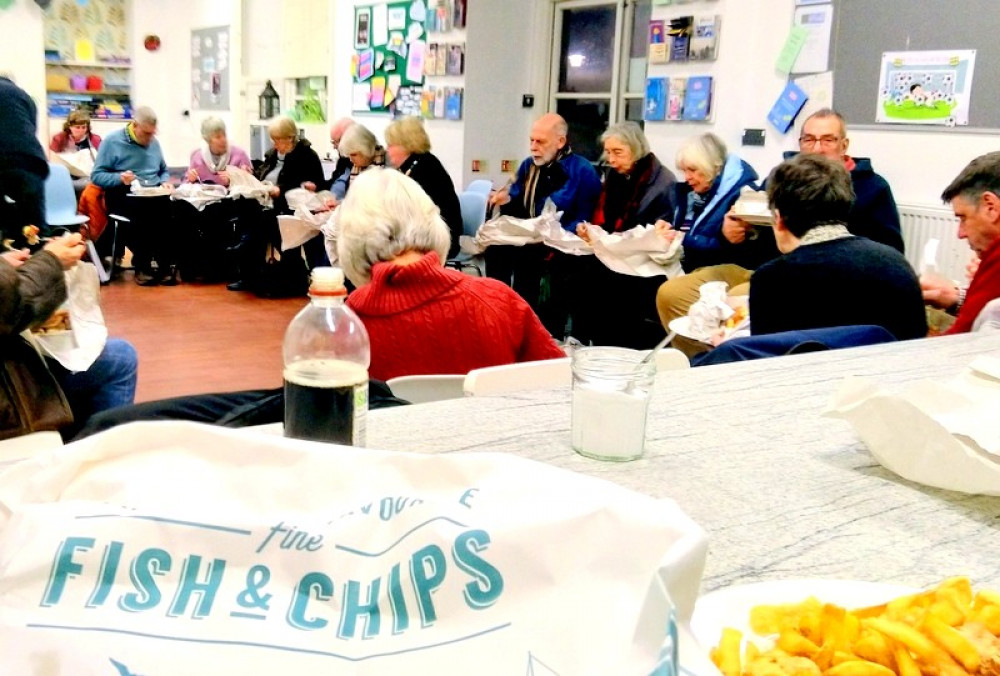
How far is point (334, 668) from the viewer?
0.56 meters

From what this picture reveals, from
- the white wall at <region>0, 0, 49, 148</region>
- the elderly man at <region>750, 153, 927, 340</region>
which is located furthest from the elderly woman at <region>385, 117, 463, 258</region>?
the white wall at <region>0, 0, 49, 148</region>

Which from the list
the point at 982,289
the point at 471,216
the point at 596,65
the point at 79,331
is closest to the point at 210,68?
the point at 596,65

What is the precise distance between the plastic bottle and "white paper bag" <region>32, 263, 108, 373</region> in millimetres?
1335

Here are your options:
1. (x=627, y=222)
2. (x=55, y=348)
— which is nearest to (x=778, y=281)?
(x=55, y=348)

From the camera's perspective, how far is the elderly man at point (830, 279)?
253 cm

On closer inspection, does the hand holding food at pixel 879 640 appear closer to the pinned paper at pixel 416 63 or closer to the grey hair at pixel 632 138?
the grey hair at pixel 632 138

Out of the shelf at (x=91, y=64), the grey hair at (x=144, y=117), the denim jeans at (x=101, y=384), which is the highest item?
the shelf at (x=91, y=64)

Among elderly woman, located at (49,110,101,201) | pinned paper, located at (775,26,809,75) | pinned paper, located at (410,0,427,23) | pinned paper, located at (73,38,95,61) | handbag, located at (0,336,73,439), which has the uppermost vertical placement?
pinned paper, located at (410,0,427,23)

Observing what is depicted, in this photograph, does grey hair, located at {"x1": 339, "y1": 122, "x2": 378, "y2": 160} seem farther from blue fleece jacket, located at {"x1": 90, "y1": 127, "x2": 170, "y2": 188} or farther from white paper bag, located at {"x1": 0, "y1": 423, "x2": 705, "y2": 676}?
white paper bag, located at {"x1": 0, "y1": 423, "x2": 705, "y2": 676}

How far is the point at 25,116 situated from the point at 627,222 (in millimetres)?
3121

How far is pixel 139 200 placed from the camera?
22.9ft

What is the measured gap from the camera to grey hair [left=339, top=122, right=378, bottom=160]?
6.46m

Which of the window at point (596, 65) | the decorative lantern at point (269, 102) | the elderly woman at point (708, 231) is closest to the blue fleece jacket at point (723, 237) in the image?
the elderly woman at point (708, 231)

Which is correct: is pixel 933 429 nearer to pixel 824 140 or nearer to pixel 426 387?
pixel 426 387
